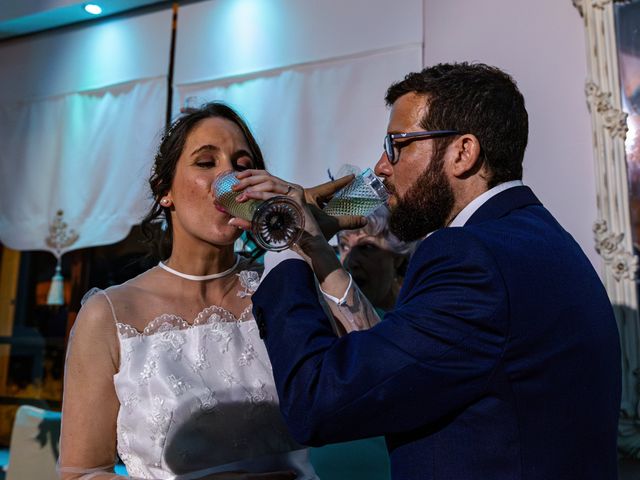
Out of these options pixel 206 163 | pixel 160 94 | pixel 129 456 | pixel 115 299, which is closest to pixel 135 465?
pixel 129 456

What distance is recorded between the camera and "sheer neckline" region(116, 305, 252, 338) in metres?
1.50

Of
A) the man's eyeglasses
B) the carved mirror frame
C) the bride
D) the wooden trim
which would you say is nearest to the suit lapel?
the man's eyeglasses

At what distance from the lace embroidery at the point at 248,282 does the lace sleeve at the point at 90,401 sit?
0.36 metres

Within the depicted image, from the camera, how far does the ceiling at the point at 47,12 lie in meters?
3.60

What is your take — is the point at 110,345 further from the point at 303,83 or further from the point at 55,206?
the point at 55,206

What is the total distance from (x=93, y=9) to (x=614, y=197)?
2961mm

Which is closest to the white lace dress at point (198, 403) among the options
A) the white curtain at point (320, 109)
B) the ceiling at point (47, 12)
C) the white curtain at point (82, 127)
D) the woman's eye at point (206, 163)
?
the woman's eye at point (206, 163)

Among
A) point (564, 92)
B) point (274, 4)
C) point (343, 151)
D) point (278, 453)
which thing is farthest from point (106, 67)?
point (278, 453)

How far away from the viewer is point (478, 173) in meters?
1.17

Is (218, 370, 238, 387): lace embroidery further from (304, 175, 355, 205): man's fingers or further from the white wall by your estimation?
the white wall

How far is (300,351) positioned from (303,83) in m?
2.36

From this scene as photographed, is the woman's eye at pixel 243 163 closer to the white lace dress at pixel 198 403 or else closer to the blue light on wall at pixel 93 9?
the white lace dress at pixel 198 403

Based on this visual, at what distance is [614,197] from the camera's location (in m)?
2.24

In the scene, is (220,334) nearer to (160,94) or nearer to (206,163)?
(206,163)
